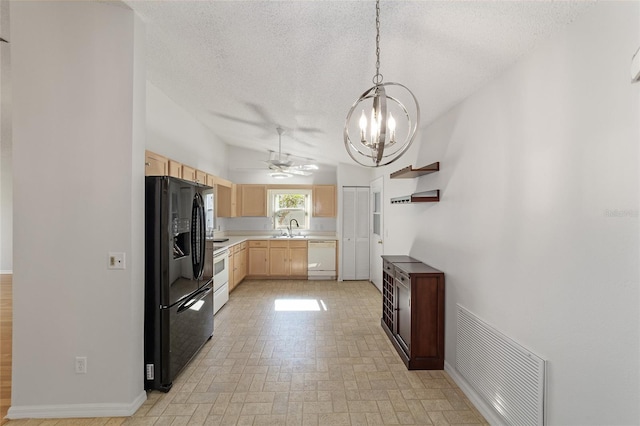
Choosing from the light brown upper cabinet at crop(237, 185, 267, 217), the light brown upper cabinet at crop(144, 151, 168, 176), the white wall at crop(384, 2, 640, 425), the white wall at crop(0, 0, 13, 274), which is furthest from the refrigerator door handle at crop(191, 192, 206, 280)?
the light brown upper cabinet at crop(237, 185, 267, 217)

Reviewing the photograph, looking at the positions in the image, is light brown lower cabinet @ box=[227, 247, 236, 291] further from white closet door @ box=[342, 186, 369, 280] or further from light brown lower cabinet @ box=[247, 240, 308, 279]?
white closet door @ box=[342, 186, 369, 280]

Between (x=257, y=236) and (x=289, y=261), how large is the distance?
1.06 m

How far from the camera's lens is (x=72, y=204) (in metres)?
2.18

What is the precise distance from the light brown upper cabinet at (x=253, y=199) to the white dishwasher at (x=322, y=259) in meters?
1.40

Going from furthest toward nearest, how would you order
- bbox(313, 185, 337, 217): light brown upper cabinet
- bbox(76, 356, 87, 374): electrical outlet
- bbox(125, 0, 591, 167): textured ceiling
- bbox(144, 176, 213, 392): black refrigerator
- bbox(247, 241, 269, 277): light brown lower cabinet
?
1. bbox(313, 185, 337, 217): light brown upper cabinet
2. bbox(247, 241, 269, 277): light brown lower cabinet
3. bbox(144, 176, 213, 392): black refrigerator
4. bbox(76, 356, 87, 374): electrical outlet
5. bbox(125, 0, 591, 167): textured ceiling

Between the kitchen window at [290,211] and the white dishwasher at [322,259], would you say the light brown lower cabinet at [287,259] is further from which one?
the kitchen window at [290,211]

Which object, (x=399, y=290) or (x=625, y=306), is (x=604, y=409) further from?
(x=399, y=290)

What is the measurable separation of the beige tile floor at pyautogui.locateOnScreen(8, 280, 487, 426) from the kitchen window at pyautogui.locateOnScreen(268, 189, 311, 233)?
3207 millimetres

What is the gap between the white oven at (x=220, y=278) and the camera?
4.29 metres

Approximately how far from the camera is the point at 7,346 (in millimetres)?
3004

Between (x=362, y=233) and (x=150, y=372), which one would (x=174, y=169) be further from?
(x=362, y=233)

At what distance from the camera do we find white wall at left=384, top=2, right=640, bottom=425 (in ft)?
4.07

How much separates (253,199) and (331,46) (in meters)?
5.05

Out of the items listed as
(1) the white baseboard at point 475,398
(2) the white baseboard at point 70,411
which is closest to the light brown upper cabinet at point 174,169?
(2) the white baseboard at point 70,411
